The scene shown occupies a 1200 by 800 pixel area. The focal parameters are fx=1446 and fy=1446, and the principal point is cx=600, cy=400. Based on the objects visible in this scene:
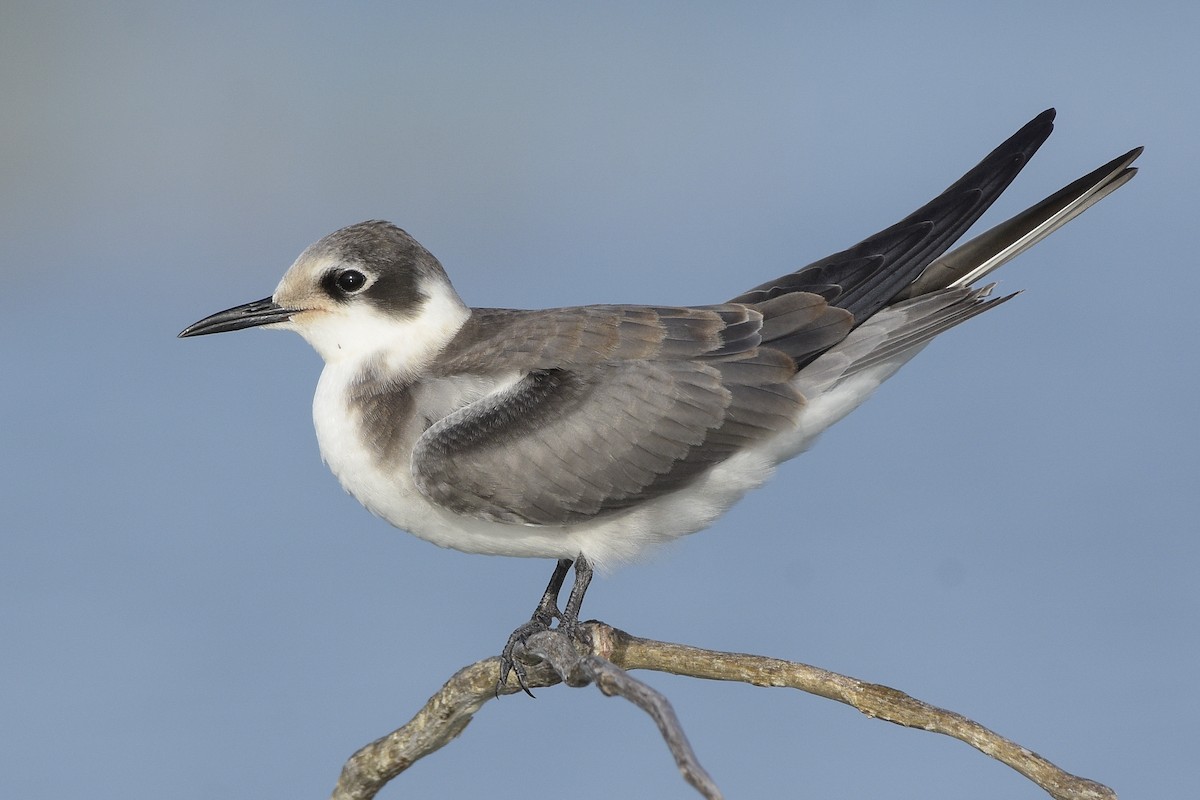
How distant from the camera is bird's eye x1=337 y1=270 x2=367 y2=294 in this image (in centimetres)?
582

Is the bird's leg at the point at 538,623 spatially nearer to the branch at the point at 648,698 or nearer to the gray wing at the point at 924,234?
the branch at the point at 648,698

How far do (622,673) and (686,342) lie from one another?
5.86 ft

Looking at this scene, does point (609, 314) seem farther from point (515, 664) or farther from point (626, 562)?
point (515, 664)

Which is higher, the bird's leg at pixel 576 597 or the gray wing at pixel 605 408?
the gray wing at pixel 605 408

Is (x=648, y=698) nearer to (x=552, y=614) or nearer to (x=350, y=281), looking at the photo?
(x=552, y=614)

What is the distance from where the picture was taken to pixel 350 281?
230 inches

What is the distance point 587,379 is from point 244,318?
1.44 m

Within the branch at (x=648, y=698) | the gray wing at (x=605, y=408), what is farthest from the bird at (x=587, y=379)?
the branch at (x=648, y=698)

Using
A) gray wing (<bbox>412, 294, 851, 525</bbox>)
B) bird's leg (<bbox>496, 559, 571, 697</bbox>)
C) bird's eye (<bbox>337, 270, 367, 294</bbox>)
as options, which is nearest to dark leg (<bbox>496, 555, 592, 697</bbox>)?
bird's leg (<bbox>496, 559, 571, 697</bbox>)

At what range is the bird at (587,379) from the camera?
5.54 metres

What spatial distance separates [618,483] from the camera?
5.59m

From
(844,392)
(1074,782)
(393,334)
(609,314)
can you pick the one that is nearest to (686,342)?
(609,314)

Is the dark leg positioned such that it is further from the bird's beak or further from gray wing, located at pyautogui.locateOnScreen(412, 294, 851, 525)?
the bird's beak

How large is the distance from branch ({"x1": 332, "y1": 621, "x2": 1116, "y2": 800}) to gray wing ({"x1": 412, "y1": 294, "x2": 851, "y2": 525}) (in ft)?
1.85
